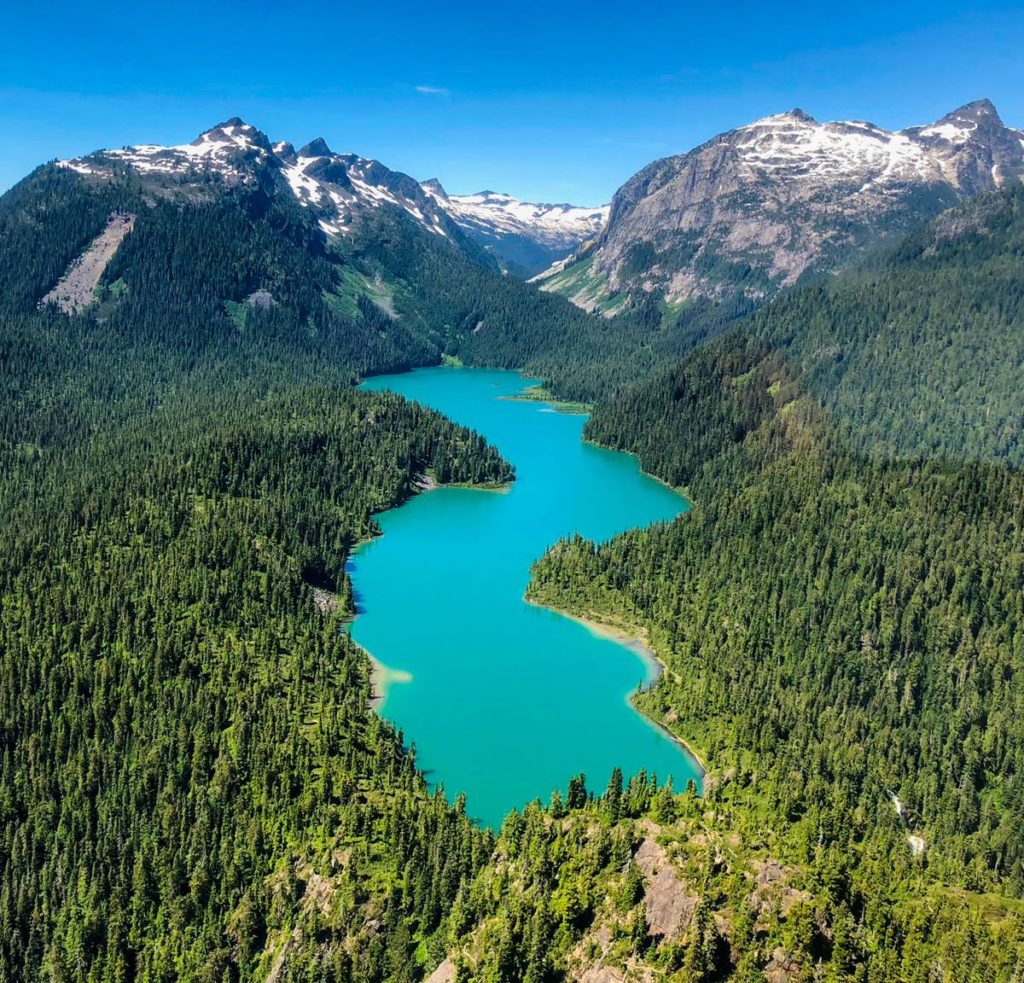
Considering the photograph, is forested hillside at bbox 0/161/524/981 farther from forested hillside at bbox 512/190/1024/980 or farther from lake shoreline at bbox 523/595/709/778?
lake shoreline at bbox 523/595/709/778

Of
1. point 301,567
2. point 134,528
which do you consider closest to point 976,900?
point 301,567

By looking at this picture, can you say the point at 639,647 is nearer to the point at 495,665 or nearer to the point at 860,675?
the point at 495,665

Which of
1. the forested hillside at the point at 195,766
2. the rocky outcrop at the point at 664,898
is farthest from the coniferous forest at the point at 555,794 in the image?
the forested hillside at the point at 195,766

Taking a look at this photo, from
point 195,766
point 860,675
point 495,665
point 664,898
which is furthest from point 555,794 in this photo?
point 860,675

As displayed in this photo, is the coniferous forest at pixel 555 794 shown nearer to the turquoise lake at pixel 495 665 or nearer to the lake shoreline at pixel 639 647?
the lake shoreline at pixel 639 647

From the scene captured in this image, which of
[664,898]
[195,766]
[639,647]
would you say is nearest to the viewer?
[664,898]
